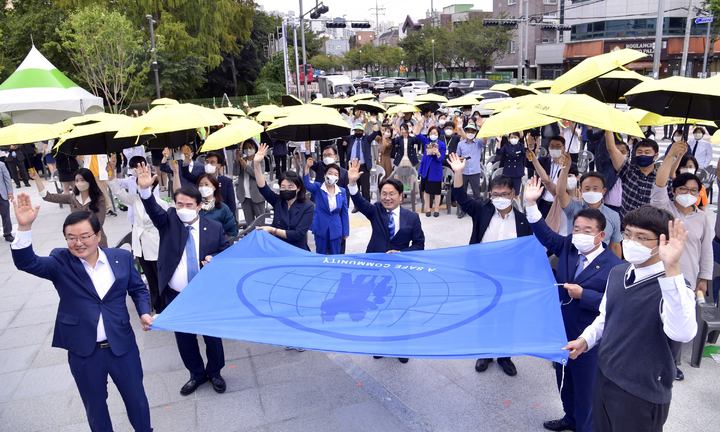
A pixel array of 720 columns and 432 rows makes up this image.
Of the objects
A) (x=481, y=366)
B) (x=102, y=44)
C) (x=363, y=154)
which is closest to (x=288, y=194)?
(x=481, y=366)

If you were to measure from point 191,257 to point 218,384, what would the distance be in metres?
1.25

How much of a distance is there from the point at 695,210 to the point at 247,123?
19.6ft

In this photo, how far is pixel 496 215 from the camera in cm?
521

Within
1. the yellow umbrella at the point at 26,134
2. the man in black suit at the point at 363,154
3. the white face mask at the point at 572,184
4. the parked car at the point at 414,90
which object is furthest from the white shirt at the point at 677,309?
the parked car at the point at 414,90

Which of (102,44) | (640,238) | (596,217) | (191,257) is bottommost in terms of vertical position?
(191,257)

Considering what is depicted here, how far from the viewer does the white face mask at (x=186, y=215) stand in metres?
4.90

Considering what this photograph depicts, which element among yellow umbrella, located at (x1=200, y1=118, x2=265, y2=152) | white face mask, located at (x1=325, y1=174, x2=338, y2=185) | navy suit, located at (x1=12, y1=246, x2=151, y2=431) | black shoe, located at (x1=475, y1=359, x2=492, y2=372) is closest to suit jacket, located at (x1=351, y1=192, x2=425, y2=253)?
white face mask, located at (x1=325, y1=174, x2=338, y2=185)

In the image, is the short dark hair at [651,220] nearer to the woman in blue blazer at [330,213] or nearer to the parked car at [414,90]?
the woman in blue blazer at [330,213]

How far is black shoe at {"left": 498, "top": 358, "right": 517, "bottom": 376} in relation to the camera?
206 inches

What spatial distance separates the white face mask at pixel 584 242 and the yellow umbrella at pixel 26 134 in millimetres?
6675

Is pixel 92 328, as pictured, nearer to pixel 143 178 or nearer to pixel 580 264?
pixel 143 178

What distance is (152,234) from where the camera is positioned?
20.6 ft

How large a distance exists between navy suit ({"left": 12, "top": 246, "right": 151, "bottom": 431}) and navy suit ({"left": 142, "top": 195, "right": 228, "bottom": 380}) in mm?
810

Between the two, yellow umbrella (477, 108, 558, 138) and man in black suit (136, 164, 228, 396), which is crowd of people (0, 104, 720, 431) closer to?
man in black suit (136, 164, 228, 396)
